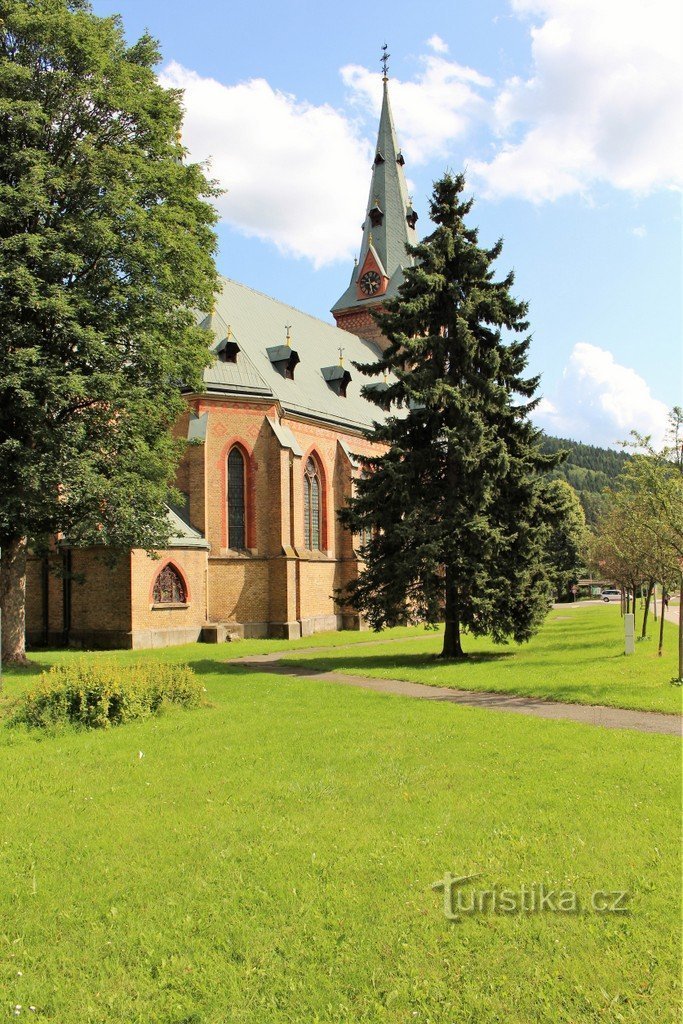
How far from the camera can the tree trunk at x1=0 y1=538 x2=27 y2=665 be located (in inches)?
731

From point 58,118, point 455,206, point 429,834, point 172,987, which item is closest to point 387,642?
point 455,206

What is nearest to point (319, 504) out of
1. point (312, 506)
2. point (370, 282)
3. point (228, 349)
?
point (312, 506)

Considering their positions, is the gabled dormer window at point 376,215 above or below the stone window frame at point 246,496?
above

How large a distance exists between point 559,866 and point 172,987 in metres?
2.84

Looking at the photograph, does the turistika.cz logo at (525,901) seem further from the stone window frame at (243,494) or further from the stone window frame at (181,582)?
the stone window frame at (243,494)

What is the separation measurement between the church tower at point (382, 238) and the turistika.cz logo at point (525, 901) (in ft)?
145

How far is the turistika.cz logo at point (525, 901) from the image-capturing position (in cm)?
491

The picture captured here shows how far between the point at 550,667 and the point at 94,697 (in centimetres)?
1038

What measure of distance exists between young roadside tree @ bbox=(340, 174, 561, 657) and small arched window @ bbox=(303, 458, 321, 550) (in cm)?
1346

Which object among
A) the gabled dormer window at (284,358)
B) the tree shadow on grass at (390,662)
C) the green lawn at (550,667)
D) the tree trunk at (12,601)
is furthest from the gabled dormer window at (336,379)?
the tree trunk at (12,601)

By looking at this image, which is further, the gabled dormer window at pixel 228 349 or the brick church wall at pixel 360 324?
the brick church wall at pixel 360 324

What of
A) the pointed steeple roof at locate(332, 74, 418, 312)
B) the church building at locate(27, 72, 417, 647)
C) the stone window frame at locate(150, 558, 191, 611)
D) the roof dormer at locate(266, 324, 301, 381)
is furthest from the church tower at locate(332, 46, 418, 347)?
the stone window frame at locate(150, 558, 191, 611)

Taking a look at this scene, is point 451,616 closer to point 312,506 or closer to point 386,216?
point 312,506

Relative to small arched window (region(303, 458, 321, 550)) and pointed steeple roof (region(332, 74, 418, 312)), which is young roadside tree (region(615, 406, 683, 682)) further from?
pointed steeple roof (region(332, 74, 418, 312))
